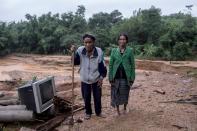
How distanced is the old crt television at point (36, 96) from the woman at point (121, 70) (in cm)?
130

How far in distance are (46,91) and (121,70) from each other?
5.00 feet

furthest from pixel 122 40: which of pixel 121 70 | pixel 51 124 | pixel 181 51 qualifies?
pixel 181 51

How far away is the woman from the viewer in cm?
775

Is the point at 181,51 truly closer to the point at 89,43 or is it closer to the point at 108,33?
the point at 108,33

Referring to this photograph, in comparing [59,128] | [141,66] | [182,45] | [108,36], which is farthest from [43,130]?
[108,36]

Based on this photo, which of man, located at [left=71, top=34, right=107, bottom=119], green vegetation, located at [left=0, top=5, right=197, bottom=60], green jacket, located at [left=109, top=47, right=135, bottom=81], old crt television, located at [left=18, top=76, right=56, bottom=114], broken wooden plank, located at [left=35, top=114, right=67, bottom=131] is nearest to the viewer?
broken wooden plank, located at [left=35, top=114, right=67, bottom=131]

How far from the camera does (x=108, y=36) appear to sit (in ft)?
→ 100

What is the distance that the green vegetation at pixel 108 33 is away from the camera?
982 inches

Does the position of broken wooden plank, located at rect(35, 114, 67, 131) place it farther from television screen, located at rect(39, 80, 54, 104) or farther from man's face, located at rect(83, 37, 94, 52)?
man's face, located at rect(83, 37, 94, 52)

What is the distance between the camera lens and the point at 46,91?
311 inches

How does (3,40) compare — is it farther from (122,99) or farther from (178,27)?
(122,99)

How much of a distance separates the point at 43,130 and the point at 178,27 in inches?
777

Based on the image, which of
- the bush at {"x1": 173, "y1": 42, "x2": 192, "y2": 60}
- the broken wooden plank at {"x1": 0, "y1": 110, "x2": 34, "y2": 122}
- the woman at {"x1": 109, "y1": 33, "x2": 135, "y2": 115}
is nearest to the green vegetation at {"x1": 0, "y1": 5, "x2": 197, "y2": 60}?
the bush at {"x1": 173, "y1": 42, "x2": 192, "y2": 60}

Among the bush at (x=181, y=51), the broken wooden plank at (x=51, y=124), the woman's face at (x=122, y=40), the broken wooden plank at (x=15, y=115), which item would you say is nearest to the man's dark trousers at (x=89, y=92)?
the broken wooden plank at (x=51, y=124)
